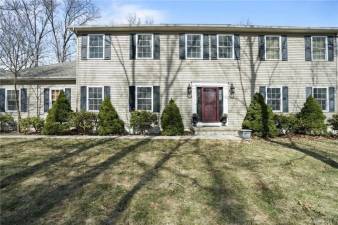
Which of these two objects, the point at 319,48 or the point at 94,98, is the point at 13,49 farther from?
the point at 319,48

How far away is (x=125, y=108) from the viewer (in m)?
16.6

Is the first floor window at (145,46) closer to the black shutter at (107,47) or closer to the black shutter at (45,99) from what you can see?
the black shutter at (107,47)

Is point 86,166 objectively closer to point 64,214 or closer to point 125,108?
point 64,214

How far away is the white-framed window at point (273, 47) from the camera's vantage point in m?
16.8

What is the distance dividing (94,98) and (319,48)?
11.4 metres

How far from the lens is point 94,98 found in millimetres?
16562

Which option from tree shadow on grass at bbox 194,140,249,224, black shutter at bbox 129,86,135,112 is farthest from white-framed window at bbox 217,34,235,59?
tree shadow on grass at bbox 194,140,249,224

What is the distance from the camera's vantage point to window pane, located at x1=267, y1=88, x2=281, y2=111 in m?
16.8

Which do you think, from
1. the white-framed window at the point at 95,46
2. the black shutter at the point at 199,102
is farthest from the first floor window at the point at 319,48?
the white-framed window at the point at 95,46

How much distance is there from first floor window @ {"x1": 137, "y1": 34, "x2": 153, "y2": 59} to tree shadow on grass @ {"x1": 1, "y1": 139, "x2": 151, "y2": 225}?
8562 millimetres

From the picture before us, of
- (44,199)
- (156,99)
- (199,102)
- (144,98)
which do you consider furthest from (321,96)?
(44,199)

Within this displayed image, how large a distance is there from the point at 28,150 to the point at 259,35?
468 inches

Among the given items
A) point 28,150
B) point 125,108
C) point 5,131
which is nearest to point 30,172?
point 28,150

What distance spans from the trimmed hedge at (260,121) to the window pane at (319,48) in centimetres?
481
